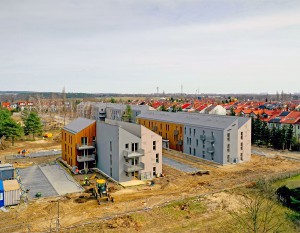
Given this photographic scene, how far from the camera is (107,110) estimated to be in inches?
3738

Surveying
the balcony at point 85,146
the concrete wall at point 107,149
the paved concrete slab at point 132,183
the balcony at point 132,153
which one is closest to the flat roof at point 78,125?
the balcony at point 85,146

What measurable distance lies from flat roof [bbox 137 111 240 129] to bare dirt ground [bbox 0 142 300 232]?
714 centimetres

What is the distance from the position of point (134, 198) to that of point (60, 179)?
12.2 metres

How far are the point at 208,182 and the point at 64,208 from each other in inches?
677

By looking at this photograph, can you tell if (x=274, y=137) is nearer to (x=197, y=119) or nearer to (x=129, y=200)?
(x=197, y=119)

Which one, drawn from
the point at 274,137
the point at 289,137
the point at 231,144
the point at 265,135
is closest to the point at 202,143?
the point at 231,144

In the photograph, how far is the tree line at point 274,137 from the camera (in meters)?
54.9

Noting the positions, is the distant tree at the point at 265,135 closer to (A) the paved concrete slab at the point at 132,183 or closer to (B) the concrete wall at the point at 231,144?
(B) the concrete wall at the point at 231,144

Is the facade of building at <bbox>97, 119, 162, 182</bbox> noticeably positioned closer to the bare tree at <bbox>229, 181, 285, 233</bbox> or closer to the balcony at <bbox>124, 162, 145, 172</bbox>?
the balcony at <bbox>124, 162, 145, 172</bbox>

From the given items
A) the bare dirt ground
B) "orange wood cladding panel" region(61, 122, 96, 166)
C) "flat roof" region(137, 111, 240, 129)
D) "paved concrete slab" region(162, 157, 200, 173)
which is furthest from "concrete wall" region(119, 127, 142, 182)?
"flat roof" region(137, 111, 240, 129)

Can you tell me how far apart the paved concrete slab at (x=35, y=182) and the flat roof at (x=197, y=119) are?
25626mm

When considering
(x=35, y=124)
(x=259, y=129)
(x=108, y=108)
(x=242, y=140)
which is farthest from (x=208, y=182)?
(x=108, y=108)

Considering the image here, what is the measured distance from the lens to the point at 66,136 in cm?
4509

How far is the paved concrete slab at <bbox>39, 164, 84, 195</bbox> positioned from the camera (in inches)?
1300
